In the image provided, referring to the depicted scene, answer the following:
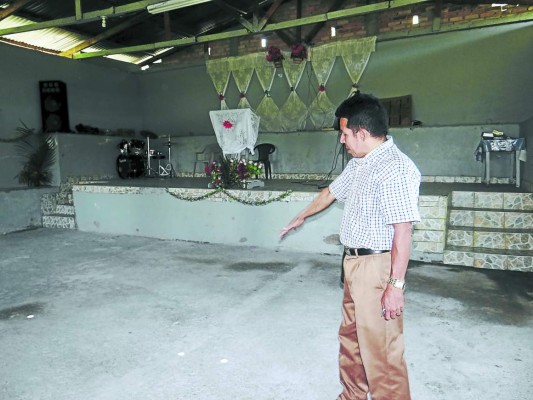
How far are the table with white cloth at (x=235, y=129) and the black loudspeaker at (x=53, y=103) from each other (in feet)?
12.7

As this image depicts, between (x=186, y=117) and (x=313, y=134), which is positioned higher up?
(x=186, y=117)

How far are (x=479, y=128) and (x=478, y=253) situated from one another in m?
3.37

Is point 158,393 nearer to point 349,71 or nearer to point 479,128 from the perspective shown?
point 479,128

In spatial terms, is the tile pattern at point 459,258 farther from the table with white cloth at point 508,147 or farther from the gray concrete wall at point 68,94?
the gray concrete wall at point 68,94

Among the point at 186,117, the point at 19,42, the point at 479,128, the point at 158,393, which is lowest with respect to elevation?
the point at 158,393

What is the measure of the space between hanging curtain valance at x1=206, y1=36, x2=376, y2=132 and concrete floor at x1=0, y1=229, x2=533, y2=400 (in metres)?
4.53

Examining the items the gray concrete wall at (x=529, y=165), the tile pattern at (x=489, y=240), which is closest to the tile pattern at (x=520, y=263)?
the tile pattern at (x=489, y=240)

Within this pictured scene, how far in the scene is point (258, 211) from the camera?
5.04 meters

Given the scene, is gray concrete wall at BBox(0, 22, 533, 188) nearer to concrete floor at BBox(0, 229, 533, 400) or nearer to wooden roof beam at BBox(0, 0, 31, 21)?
wooden roof beam at BBox(0, 0, 31, 21)

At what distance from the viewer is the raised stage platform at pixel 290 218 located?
405cm

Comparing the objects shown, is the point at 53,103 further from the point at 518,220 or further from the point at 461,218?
the point at 518,220

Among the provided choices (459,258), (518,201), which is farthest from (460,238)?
(518,201)

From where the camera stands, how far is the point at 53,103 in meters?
7.93

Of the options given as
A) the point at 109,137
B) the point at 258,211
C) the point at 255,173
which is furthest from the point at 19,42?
the point at 258,211
